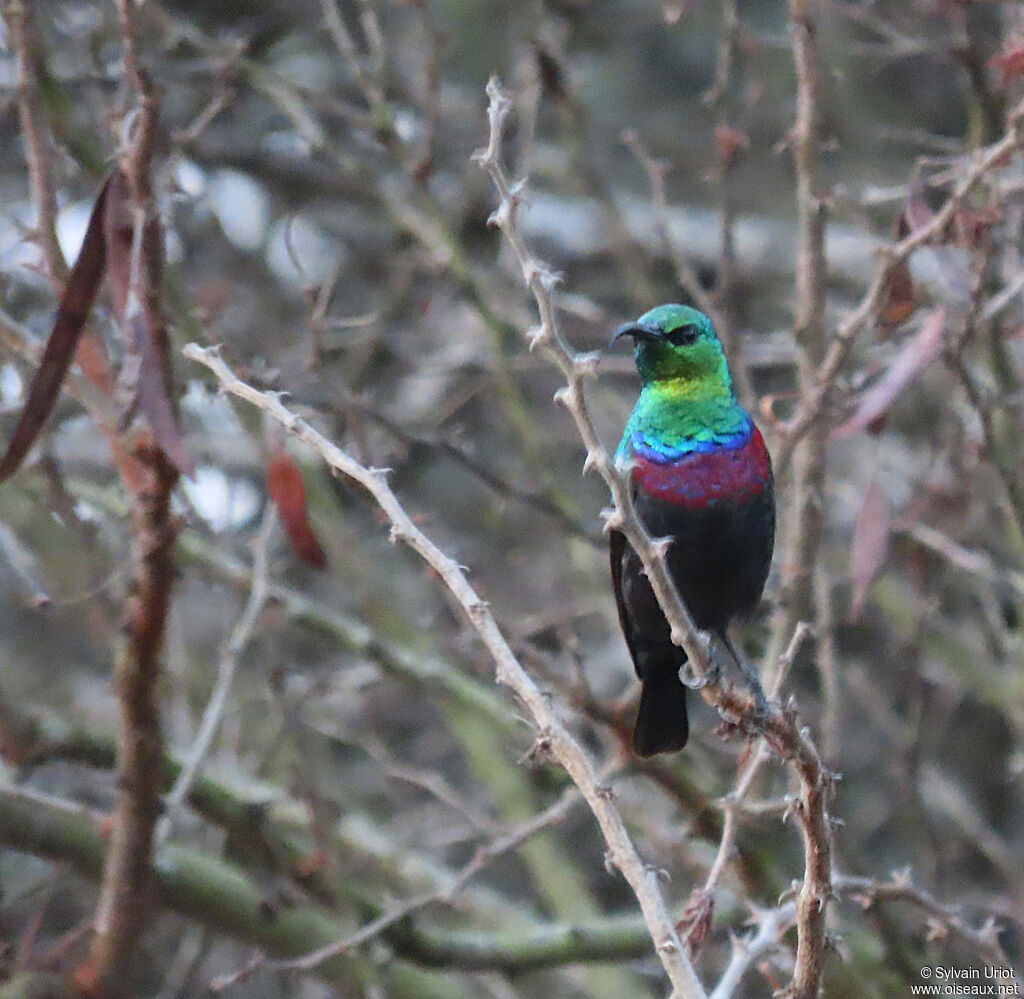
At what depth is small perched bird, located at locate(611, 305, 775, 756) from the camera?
3609 mm

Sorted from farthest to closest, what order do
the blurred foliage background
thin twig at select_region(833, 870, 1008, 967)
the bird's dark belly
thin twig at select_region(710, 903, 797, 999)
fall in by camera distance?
the blurred foliage background, the bird's dark belly, thin twig at select_region(833, 870, 1008, 967), thin twig at select_region(710, 903, 797, 999)

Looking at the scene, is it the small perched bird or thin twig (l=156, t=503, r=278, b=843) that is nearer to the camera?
the small perched bird

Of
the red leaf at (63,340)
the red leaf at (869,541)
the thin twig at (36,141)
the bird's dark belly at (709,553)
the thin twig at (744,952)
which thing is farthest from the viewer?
the red leaf at (869,541)

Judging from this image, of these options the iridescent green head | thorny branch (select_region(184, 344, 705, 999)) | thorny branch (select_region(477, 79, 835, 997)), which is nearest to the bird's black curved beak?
the iridescent green head

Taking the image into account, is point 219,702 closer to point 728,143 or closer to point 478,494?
point 728,143

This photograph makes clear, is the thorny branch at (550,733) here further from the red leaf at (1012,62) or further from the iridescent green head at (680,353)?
the red leaf at (1012,62)

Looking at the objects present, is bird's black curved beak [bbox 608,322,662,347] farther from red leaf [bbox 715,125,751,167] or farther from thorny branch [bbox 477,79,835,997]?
thorny branch [bbox 477,79,835,997]

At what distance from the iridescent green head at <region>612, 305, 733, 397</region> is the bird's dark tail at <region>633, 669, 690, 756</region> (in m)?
0.70

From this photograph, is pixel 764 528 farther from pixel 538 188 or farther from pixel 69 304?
pixel 538 188

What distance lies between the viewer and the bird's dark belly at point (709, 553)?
3598mm

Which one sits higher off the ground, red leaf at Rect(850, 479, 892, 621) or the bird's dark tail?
red leaf at Rect(850, 479, 892, 621)

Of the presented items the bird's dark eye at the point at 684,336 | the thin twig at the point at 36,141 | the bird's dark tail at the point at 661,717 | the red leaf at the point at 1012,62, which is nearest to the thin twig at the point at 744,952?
the bird's dark tail at the point at 661,717

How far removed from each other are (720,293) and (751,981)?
217 centimetres

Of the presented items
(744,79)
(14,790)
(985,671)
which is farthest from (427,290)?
(744,79)
